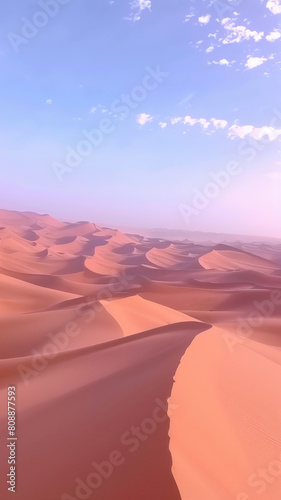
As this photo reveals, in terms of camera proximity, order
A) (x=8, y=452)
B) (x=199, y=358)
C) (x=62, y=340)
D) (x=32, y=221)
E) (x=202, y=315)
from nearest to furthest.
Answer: (x=8, y=452) → (x=199, y=358) → (x=62, y=340) → (x=202, y=315) → (x=32, y=221)

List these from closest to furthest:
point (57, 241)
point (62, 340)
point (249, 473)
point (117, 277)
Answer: point (249, 473) < point (62, 340) < point (117, 277) < point (57, 241)

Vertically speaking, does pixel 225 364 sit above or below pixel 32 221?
above

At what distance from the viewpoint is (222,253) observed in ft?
90.1

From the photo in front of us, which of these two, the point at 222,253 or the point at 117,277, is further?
the point at 222,253

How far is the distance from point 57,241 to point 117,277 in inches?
717

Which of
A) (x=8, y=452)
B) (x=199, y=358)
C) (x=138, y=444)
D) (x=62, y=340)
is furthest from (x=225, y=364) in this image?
(x=62, y=340)

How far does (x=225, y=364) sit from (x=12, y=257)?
17417 millimetres

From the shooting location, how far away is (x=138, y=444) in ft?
8.77

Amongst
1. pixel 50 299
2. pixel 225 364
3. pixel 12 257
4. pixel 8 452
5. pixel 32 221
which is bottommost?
pixel 32 221

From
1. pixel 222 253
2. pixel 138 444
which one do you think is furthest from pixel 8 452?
pixel 222 253

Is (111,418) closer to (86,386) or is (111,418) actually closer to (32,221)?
(86,386)

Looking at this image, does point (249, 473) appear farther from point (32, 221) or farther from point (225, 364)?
point (32, 221)

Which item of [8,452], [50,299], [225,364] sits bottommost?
[50,299]

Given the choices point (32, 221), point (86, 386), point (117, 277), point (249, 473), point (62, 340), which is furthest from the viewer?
point (32, 221)
